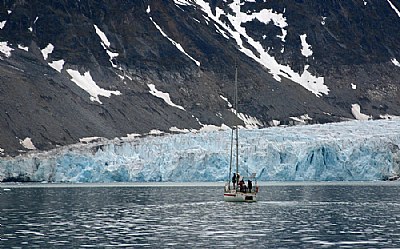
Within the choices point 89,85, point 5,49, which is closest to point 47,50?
point 5,49

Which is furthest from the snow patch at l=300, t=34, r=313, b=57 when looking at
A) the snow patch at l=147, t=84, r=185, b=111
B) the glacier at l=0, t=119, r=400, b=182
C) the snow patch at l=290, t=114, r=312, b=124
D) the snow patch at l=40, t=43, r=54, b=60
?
the glacier at l=0, t=119, r=400, b=182

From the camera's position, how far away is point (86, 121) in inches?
5595

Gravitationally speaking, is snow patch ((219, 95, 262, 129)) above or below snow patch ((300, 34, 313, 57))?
below

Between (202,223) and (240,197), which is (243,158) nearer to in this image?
(240,197)

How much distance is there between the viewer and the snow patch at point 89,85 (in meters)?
155

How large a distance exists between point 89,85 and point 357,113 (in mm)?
51967

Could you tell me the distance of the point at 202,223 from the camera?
3678 cm

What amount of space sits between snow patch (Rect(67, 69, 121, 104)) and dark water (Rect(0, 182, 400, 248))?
329 feet

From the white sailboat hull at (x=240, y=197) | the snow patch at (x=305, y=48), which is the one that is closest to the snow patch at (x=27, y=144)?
the white sailboat hull at (x=240, y=197)

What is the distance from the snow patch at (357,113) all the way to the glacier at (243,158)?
86.0 metres

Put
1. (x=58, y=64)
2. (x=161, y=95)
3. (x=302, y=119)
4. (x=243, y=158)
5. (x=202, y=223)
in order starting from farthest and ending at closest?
1. (x=161, y=95)
2. (x=58, y=64)
3. (x=302, y=119)
4. (x=243, y=158)
5. (x=202, y=223)

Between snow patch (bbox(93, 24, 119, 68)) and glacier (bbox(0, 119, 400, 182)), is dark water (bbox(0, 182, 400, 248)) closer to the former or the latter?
glacier (bbox(0, 119, 400, 182))

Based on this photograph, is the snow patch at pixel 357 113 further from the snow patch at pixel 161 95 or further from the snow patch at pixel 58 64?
the snow patch at pixel 58 64

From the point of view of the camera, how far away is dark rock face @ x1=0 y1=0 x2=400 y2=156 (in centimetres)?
14488
